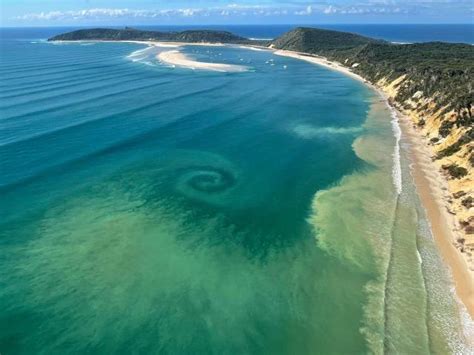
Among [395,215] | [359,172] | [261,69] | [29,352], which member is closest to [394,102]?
[359,172]

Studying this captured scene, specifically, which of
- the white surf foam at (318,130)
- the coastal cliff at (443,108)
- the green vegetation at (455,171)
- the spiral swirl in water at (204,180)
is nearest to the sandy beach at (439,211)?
the coastal cliff at (443,108)

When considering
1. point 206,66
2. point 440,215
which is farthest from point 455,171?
point 206,66

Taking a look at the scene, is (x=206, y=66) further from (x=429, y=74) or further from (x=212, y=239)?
(x=212, y=239)

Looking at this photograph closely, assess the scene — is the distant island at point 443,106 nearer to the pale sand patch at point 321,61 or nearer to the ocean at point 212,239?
the pale sand patch at point 321,61

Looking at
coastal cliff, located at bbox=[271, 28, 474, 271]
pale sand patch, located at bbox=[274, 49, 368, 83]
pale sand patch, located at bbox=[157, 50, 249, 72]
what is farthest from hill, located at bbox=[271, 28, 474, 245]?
pale sand patch, located at bbox=[157, 50, 249, 72]

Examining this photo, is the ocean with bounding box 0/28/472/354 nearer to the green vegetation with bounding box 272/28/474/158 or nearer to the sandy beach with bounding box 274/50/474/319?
the sandy beach with bounding box 274/50/474/319

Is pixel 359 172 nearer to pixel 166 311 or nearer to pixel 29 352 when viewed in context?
pixel 166 311
